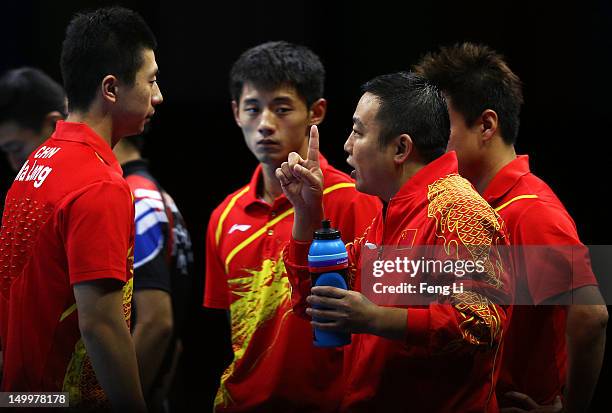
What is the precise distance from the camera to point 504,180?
2.45m

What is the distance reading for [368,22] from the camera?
360 centimetres

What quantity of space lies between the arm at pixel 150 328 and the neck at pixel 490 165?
1.14 meters

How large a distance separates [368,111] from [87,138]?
2.39 feet

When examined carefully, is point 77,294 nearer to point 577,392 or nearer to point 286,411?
point 286,411

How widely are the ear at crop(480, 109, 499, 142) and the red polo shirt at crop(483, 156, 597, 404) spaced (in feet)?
0.86

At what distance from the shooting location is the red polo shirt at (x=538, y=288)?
2.27 metres

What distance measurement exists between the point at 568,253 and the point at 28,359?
1.46 m

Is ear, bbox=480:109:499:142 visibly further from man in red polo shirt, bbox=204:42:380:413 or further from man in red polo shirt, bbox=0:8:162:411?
man in red polo shirt, bbox=0:8:162:411

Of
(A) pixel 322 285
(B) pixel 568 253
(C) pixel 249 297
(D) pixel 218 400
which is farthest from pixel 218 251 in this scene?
(B) pixel 568 253

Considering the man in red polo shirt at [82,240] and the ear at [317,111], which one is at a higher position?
the ear at [317,111]

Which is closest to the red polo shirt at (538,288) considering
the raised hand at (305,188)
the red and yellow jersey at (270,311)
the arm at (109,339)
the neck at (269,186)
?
the red and yellow jersey at (270,311)

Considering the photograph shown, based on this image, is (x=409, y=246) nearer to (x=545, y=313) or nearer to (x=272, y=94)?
(x=545, y=313)

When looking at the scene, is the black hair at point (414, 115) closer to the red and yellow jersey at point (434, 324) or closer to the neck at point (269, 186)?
the red and yellow jersey at point (434, 324)

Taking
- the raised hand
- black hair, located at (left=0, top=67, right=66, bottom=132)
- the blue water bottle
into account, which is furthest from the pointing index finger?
black hair, located at (left=0, top=67, right=66, bottom=132)
